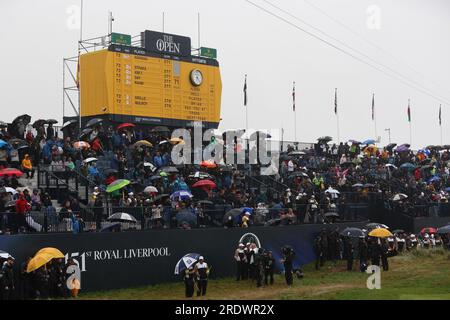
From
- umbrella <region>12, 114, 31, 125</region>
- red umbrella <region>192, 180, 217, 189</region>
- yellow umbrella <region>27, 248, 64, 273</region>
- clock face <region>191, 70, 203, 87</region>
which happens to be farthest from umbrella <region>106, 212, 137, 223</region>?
clock face <region>191, 70, 203, 87</region>

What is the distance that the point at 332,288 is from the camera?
97.1ft

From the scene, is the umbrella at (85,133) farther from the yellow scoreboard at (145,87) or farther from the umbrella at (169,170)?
the umbrella at (169,170)

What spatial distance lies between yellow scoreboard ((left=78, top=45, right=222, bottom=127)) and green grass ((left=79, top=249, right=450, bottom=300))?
1041cm

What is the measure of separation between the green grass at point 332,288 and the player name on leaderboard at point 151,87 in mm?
10379

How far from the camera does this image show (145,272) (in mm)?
30109

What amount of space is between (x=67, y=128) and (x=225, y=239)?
921 cm

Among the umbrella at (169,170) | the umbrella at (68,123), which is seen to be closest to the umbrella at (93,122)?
the umbrella at (68,123)

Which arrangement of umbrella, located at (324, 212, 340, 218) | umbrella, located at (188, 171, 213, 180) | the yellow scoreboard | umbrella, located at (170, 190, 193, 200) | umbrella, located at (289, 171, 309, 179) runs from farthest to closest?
umbrella, located at (289, 171, 309, 179) < the yellow scoreboard < umbrella, located at (324, 212, 340, 218) < umbrella, located at (188, 171, 213, 180) < umbrella, located at (170, 190, 193, 200)

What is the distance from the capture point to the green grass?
2736cm

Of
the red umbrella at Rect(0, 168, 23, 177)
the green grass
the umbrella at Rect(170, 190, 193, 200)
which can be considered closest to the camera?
the green grass

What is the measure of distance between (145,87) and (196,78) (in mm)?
3433

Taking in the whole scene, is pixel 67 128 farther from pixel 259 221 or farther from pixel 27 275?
pixel 27 275

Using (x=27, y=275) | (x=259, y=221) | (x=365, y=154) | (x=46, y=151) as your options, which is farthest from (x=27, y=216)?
(x=365, y=154)

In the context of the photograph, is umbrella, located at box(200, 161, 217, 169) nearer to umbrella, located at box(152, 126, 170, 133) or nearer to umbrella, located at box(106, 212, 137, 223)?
umbrella, located at box(152, 126, 170, 133)
